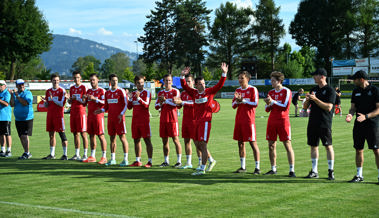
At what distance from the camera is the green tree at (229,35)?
3679 inches

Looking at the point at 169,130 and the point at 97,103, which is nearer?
the point at 169,130

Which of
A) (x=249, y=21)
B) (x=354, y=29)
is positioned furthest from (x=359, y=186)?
(x=249, y=21)

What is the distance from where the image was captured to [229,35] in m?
93.8

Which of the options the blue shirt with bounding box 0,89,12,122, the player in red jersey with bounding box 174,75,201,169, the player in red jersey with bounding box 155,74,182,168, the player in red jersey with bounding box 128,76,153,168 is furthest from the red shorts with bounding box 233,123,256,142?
the blue shirt with bounding box 0,89,12,122

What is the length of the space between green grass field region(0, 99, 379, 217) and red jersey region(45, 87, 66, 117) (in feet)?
4.91

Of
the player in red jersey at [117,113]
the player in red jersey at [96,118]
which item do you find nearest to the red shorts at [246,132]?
the player in red jersey at [117,113]

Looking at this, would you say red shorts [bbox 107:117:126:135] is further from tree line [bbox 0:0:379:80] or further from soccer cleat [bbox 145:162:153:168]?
tree line [bbox 0:0:379:80]

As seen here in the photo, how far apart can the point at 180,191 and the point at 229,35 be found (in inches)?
3460

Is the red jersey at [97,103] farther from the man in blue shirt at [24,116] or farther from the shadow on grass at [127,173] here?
the man in blue shirt at [24,116]

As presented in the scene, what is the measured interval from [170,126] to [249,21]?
282ft

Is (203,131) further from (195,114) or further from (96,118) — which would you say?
(96,118)

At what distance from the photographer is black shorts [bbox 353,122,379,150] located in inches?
331

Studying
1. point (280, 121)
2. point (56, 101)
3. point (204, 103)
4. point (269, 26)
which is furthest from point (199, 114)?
point (269, 26)

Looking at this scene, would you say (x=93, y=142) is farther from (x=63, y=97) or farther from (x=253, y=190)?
(x=253, y=190)
